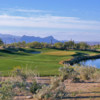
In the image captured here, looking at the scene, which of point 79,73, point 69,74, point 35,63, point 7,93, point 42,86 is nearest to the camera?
point 7,93

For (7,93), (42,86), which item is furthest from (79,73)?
(7,93)

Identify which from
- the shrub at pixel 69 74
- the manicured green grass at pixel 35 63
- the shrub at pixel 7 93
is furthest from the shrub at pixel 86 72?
the shrub at pixel 7 93

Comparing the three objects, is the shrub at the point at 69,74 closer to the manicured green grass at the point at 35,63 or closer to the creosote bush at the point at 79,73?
the creosote bush at the point at 79,73

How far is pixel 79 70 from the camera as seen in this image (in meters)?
14.9

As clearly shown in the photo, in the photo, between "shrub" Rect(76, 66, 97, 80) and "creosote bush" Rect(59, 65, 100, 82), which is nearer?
"creosote bush" Rect(59, 65, 100, 82)

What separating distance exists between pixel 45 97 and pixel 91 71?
7.05m

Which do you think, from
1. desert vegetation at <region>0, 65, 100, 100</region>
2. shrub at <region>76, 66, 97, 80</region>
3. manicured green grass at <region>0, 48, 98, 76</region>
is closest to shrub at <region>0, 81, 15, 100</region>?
desert vegetation at <region>0, 65, 100, 100</region>

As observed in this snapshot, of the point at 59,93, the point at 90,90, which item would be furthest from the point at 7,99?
the point at 90,90

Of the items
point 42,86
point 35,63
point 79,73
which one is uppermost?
point 42,86

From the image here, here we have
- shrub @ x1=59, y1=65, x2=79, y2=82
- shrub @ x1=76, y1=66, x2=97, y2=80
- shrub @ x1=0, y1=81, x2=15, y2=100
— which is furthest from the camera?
shrub @ x1=76, y1=66, x2=97, y2=80

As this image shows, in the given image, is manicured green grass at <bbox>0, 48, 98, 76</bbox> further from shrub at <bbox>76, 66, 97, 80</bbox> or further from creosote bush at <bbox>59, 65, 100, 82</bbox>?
shrub at <bbox>76, 66, 97, 80</bbox>

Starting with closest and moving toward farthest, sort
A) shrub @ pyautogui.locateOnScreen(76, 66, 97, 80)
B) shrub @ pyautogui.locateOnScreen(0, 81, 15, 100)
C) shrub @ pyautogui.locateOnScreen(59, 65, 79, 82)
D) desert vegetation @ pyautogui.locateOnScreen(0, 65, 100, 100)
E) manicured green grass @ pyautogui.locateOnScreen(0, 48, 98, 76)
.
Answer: shrub @ pyautogui.locateOnScreen(0, 81, 15, 100) → desert vegetation @ pyautogui.locateOnScreen(0, 65, 100, 100) → shrub @ pyautogui.locateOnScreen(59, 65, 79, 82) → shrub @ pyautogui.locateOnScreen(76, 66, 97, 80) → manicured green grass @ pyautogui.locateOnScreen(0, 48, 98, 76)

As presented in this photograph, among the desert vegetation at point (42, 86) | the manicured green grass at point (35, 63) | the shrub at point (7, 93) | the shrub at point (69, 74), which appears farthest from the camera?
the manicured green grass at point (35, 63)

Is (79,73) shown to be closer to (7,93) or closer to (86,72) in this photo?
(86,72)
